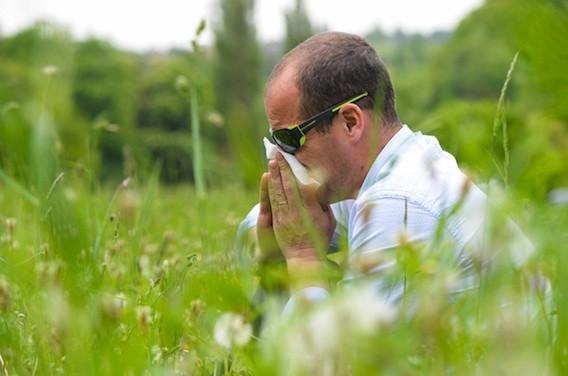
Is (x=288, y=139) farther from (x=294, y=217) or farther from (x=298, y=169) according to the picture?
(x=294, y=217)

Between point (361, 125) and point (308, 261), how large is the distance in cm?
42

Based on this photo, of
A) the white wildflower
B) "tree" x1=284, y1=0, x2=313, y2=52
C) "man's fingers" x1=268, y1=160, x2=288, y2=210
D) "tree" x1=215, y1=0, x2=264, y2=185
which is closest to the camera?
the white wildflower

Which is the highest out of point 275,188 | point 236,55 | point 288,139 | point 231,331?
point 231,331

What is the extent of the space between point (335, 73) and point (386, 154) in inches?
12.0

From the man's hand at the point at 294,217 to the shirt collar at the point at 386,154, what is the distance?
0.13m

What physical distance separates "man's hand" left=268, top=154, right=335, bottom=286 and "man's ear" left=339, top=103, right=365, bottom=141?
189 mm

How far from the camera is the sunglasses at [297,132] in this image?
2662 mm

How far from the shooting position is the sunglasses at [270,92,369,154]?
266 cm

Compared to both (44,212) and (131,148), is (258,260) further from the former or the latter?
(131,148)

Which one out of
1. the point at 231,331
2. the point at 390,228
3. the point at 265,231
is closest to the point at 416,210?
the point at 390,228

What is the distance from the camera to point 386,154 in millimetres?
2615

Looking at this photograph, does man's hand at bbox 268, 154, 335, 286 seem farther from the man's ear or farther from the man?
the man's ear

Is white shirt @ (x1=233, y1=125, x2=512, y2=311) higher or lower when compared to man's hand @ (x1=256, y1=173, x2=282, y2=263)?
higher

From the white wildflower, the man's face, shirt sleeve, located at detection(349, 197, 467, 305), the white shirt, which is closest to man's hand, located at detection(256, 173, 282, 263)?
the man's face
